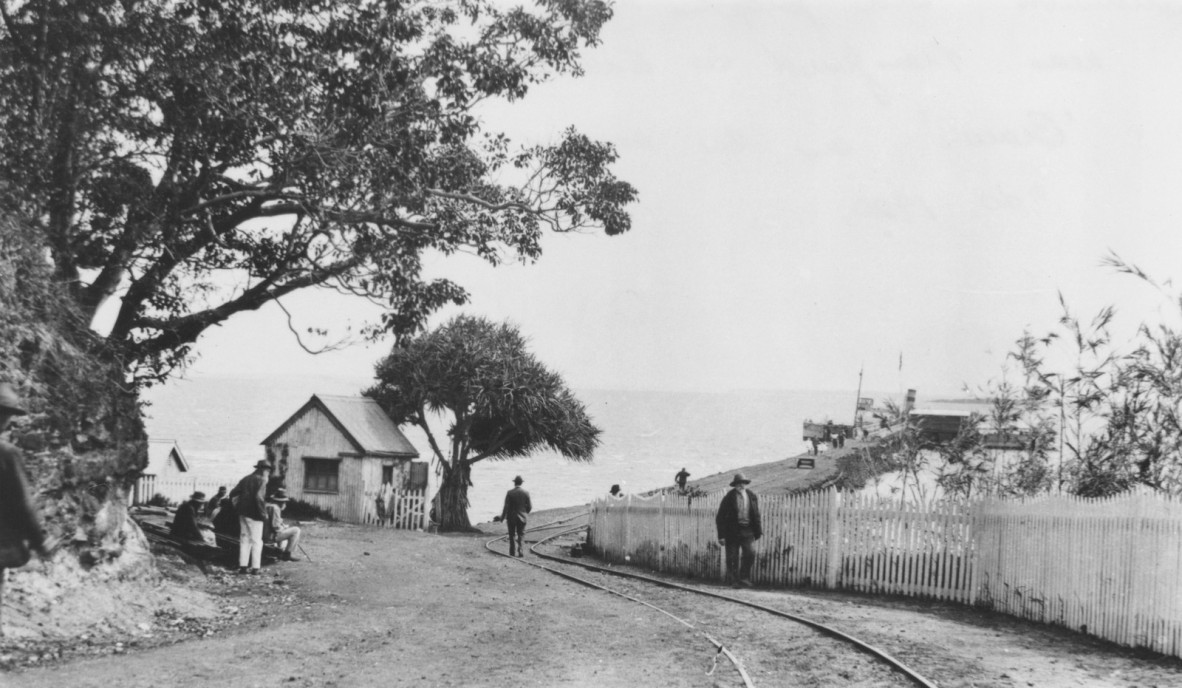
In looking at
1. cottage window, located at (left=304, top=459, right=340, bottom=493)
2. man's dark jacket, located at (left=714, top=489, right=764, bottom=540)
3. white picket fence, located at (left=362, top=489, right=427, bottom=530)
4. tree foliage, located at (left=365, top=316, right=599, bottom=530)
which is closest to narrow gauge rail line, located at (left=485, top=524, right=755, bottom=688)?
man's dark jacket, located at (left=714, top=489, right=764, bottom=540)

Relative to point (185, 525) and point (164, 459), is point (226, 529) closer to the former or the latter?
point (185, 525)

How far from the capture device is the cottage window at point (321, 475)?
35.4 meters

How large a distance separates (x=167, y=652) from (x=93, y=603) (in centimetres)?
183

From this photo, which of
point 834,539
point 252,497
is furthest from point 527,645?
point 834,539

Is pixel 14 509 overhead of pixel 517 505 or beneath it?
overhead

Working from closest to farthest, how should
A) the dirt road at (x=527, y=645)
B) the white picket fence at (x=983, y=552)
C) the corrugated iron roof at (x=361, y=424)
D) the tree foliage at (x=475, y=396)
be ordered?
the dirt road at (x=527, y=645) → the white picket fence at (x=983, y=552) → the corrugated iron roof at (x=361, y=424) → the tree foliage at (x=475, y=396)

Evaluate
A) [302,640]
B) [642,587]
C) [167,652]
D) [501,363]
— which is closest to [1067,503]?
[642,587]

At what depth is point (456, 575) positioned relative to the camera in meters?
17.4

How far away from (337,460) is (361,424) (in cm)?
203

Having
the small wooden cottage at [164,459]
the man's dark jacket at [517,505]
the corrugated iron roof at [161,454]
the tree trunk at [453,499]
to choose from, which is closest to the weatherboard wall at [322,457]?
the tree trunk at [453,499]

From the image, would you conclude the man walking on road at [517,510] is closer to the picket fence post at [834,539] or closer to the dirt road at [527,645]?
the dirt road at [527,645]

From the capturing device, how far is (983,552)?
14.3 meters

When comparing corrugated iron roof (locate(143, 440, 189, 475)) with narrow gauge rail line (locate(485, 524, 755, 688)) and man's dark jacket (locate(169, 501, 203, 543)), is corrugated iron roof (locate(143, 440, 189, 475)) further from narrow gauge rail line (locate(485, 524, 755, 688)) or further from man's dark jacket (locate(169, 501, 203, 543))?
man's dark jacket (locate(169, 501, 203, 543))

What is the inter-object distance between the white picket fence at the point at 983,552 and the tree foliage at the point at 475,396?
19.8 metres
